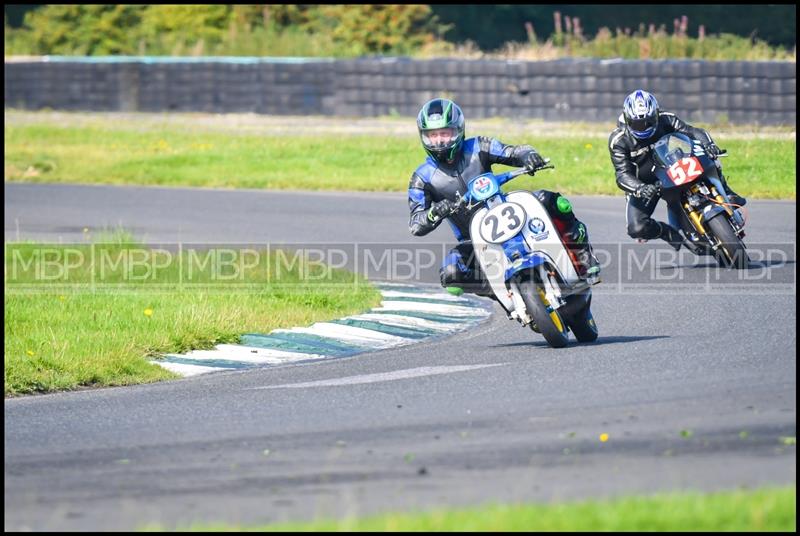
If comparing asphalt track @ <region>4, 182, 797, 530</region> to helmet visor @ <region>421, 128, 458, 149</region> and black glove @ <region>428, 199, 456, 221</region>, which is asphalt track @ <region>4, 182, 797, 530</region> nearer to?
black glove @ <region>428, 199, 456, 221</region>

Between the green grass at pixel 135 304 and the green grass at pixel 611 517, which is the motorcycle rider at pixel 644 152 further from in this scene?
the green grass at pixel 611 517

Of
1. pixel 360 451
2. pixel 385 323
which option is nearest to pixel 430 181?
pixel 385 323

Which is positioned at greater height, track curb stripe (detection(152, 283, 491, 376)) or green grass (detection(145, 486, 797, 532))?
track curb stripe (detection(152, 283, 491, 376))

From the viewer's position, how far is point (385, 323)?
1112 centimetres

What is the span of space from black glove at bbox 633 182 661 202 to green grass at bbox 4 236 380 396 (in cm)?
227

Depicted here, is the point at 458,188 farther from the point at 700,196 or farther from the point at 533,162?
the point at 700,196

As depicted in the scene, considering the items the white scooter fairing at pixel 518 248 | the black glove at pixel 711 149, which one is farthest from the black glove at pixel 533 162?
the black glove at pixel 711 149

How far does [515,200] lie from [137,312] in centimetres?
350

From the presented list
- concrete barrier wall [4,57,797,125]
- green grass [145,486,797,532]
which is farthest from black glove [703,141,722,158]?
concrete barrier wall [4,57,797,125]

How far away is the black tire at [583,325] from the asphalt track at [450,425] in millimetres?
128

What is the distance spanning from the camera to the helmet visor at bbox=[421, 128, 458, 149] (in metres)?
9.48

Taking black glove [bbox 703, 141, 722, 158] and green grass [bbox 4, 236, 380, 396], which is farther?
black glove [bbox 703, 141, 722, 158]

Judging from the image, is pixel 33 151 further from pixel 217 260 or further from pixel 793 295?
pixel 793 295

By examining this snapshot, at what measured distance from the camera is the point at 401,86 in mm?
26094
